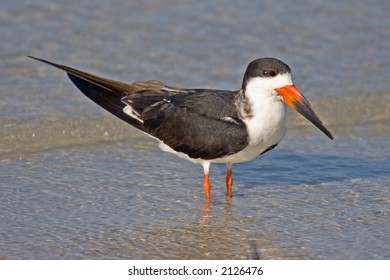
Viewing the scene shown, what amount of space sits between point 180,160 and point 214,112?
0.96 metres

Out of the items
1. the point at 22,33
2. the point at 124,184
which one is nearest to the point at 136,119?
the point at 124,184

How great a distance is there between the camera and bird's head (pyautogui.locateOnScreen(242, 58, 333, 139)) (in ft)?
18.5

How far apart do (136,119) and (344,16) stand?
14.4ft

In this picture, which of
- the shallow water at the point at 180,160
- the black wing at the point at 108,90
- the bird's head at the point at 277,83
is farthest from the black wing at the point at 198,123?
the shallow water at the point at 180,160

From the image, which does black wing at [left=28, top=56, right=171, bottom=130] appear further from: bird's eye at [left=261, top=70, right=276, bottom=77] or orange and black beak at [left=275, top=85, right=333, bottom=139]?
orange and black beak at [left=275, top=85, right=333, bottom=139]

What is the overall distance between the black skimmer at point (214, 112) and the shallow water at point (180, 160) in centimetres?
38

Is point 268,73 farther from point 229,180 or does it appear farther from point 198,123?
point 229,180

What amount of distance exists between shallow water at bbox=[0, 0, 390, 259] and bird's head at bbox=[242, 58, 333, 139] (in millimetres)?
710

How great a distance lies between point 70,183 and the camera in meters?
6.21

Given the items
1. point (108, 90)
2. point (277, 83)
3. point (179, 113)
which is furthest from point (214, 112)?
point (108, 90)

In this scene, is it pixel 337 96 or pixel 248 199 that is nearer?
pixel 248 199

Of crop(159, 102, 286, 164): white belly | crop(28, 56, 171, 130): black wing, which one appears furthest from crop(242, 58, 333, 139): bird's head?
crop(28, 56, 171, 130): black wing

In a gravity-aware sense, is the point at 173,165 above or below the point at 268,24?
below

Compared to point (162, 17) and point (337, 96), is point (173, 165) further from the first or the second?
point (162, 17)
